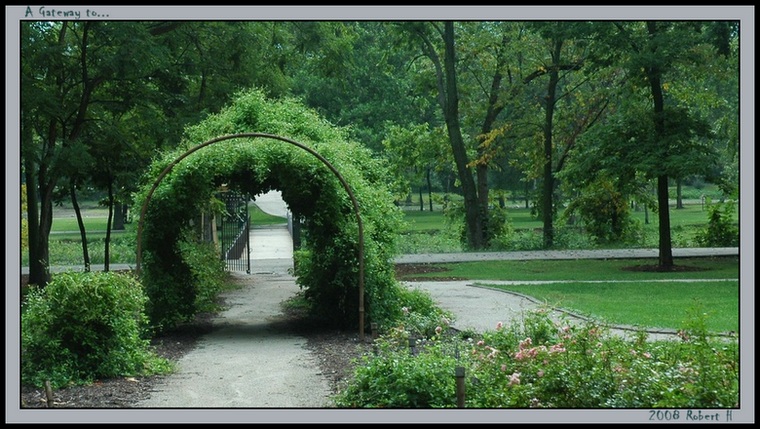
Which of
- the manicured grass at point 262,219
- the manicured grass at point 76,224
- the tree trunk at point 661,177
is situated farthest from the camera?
the manicured grass at point 76,224

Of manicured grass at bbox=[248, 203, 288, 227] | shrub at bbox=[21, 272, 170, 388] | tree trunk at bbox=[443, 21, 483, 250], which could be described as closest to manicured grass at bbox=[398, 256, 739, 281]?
tree trunk at bbox=[443, 21, 483, 250]

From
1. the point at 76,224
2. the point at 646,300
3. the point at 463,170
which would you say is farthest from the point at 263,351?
the point at 76,224

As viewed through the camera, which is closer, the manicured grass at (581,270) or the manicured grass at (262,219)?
the manicured grass at (581,270)

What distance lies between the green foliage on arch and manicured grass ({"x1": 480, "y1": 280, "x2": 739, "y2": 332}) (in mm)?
2811

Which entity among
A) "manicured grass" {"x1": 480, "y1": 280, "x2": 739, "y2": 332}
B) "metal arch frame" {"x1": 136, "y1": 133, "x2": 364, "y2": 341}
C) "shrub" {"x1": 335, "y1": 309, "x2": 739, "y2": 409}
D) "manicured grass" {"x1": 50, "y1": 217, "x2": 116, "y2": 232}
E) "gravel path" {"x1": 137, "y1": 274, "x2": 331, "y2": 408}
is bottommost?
"gravel path" {"x1": 137, "y1": 274, "x2": 331, "y2": 408}

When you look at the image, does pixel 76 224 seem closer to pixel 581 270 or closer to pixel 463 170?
pixel 463 170

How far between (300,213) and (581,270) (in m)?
12.1

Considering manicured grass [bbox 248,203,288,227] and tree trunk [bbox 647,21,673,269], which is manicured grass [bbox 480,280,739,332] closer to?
tree trunk [bbox 647,21,673,269]

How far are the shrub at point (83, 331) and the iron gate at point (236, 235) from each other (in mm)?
14926

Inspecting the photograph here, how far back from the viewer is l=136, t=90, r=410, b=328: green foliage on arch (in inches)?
567

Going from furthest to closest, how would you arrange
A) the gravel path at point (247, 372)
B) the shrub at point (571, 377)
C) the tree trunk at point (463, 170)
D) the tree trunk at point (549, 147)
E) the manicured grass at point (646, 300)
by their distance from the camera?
the tree trunk at point (463, 170), the tree trunk at point (549, 147), the manicured grass at point (646, 300), the gravel path at point (247, 372), the shrub at point (571, 377)

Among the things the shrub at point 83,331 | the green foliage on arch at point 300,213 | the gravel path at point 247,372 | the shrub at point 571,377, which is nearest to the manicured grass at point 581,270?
the gravel path at point 247,372

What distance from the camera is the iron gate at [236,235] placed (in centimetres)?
2791

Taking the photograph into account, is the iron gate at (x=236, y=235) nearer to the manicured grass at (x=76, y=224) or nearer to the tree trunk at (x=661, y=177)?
the tree trunk at (x=661, y=177)
